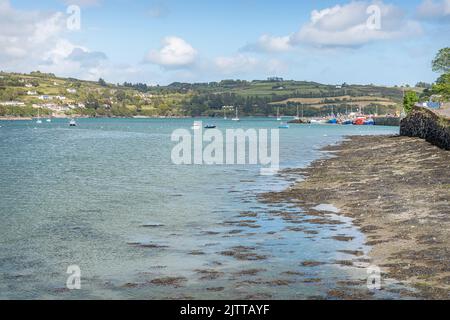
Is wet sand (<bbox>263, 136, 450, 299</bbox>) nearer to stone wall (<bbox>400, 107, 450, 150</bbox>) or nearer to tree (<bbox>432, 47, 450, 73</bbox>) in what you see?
stone wall (<bbox>400, 107, 450, 150</bbox>)

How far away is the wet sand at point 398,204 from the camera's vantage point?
19.5m

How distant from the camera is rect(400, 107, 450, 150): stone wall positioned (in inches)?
2416

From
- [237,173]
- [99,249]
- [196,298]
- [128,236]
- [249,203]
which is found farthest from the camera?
[237,173]

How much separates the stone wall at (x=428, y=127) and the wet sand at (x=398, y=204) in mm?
3589

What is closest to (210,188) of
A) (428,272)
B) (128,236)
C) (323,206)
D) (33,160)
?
(323,206)

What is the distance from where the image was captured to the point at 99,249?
24.3 metres

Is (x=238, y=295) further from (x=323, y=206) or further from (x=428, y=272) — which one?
(x=323, y=206)

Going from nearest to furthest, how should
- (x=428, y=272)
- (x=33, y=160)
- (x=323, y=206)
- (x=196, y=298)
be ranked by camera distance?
(x=196, y=298), (x=428, y=272), (x=323, y=206), (x=33, y=160)

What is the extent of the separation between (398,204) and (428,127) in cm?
5019

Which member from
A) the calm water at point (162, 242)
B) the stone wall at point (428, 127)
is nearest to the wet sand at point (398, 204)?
the calm water at point (162, 242)

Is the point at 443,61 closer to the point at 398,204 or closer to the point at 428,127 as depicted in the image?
the point at 428,127

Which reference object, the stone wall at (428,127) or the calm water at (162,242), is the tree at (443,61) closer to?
the stone wall at (428,127)

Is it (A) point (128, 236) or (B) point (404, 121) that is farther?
(B) point (404, 121)

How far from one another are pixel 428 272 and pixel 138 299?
30.2 ft
